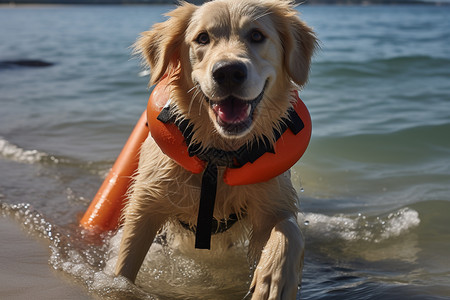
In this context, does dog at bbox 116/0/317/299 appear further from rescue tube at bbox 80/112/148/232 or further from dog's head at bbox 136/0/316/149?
rescue tube at bbox 80/112/148/232

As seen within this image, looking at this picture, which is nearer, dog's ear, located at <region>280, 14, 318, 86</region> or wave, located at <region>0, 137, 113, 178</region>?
dog's ear, located at <region>280, 14, 318, 86</region>

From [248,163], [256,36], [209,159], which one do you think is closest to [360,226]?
[248,163]

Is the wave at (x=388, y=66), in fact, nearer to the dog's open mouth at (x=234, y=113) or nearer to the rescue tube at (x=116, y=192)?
the rescue tube at (x=116, y=192)

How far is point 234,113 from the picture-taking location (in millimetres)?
3400

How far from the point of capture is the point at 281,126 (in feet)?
12.6

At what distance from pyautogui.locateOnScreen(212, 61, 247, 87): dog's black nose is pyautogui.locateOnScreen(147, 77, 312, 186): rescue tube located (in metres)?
0.60

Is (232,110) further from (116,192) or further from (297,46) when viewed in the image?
(116,192)

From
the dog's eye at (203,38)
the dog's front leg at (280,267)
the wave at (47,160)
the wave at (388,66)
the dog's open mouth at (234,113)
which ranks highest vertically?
the dog's eye at (203,38)

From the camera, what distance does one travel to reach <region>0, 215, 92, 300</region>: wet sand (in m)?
3.52

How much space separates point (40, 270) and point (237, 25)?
2.05 meters

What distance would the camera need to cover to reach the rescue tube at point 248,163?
3.63m

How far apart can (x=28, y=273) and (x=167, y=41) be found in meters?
1.75

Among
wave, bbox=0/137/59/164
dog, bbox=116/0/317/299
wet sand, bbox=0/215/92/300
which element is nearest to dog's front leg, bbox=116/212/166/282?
dog, bbox=116/0/317/299

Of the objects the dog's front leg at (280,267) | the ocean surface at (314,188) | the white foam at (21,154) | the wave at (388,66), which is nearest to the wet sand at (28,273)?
the ocean surface at (314,188)
